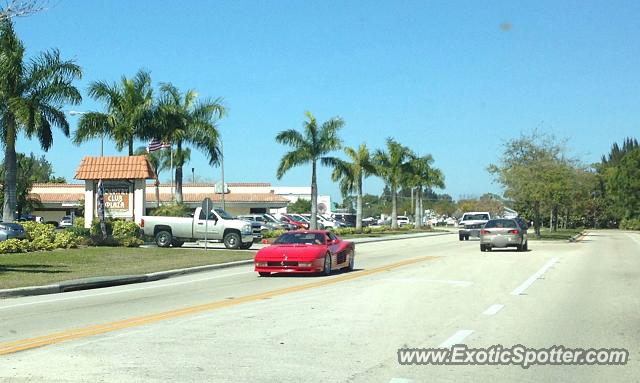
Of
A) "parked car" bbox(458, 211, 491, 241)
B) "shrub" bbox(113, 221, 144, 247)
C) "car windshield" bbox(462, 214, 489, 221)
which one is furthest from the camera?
"car windshield" bbox(462, 214, 489, 221)

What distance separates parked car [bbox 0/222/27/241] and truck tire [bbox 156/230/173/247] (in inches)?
232

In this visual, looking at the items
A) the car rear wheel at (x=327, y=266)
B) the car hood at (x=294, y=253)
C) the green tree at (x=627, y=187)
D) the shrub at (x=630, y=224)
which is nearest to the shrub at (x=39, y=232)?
the car hood at (x=294, y=253)

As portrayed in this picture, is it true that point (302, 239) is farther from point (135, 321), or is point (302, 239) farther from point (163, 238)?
point (163, 238)

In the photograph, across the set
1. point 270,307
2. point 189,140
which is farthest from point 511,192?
point 270,307

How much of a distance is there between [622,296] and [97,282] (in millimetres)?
12318

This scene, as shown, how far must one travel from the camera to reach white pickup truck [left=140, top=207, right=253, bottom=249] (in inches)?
1302

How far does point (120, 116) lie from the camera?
39.7 m

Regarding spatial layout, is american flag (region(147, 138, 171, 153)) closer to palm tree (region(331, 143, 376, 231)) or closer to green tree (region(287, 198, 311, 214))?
palm tree (region(331, 143, 376, 231))

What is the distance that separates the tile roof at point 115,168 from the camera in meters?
34.8

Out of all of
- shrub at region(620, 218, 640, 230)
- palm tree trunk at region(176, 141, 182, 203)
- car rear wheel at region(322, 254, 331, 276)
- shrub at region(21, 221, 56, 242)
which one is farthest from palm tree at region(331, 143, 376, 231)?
shrub at region(620, 218, 640, 230)

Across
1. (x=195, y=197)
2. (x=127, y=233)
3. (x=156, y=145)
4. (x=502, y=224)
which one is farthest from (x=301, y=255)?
(x=195, y=197)

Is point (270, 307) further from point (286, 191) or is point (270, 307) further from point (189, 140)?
point (286, 191)

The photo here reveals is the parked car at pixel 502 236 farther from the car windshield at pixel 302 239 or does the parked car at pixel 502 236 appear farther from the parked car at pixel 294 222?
the parked car at pixel 294 222

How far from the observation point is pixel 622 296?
15.4m
